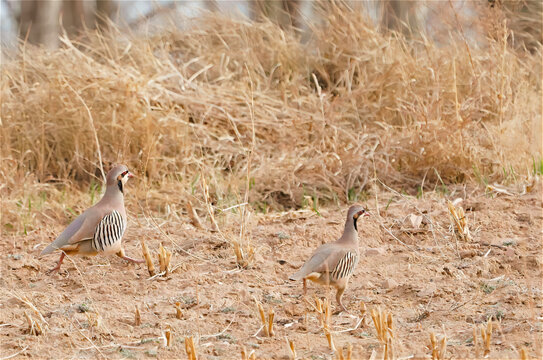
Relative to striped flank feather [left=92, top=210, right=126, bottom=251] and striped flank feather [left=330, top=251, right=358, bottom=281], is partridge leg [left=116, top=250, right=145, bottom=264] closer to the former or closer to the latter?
striped flank feather [left=92, top=210, right=126, bottom=251]

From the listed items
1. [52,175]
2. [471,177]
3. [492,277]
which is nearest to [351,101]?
[471,177]

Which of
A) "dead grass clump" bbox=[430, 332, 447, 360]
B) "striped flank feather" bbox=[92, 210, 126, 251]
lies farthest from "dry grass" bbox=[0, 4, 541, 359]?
"striped flank feather" bbox=[92, 210, 126, 251]

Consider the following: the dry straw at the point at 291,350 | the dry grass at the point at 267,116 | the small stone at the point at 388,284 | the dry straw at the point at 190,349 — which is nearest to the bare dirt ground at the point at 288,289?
the small stone at the point at 388,284

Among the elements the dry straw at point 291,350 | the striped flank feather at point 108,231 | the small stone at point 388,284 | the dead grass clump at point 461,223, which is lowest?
the dead grass clump at point 461,223

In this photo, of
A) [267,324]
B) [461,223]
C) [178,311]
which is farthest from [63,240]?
[461,223]

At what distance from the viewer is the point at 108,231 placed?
13.4ft

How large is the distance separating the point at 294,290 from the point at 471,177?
7.62ft

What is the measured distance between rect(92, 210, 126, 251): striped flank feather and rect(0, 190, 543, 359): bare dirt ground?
0.63 ft

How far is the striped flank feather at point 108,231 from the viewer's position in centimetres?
405

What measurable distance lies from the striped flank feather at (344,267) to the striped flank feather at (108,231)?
118 cm

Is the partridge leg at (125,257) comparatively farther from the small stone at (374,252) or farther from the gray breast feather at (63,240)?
the small stone at (374,252)

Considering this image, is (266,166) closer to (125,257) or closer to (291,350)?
(125,257)

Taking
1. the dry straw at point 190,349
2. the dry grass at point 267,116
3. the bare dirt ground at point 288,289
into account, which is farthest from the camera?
the dry grass at point 267,116

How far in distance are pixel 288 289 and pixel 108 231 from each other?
0.91 meters
